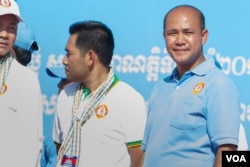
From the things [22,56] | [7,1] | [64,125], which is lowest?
[64,125]

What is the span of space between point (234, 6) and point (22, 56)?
0.87 meters

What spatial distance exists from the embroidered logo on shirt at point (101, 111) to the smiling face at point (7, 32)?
1.41 feet

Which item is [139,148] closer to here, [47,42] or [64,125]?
[64,125]

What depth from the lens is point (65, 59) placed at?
6.89 ft

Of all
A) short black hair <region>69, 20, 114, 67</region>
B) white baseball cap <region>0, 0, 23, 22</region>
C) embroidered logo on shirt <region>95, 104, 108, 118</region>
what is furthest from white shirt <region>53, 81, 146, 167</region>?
white baseball cap <region>0, 0, 23, 22</region>

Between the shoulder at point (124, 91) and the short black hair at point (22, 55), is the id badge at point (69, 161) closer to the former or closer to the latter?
the shoulder at point (124, 91)

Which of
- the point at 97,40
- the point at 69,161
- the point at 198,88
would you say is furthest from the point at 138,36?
the point at 69,161

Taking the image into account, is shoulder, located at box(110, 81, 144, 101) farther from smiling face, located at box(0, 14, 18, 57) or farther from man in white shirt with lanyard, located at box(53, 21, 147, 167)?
smiling face, located at box(0, 14, 18, 57)

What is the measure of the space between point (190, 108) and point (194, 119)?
0.04m

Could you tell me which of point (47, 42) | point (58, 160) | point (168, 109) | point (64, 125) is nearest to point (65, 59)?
point (47, 42)

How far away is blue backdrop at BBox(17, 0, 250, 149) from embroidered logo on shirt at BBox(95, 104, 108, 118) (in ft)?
0.44

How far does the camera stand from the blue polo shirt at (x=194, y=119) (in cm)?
158

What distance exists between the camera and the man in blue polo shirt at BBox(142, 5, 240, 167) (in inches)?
62.1

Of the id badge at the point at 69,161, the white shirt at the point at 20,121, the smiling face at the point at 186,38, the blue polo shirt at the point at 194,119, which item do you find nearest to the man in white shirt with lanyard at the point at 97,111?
the id badge at the point at 69,161
